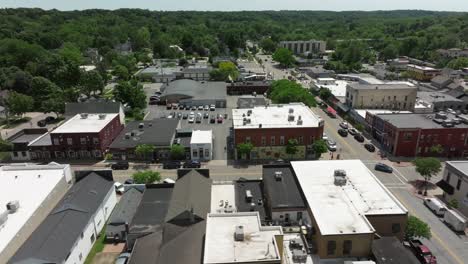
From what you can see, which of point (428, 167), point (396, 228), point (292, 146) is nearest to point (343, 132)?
point (292, 146)

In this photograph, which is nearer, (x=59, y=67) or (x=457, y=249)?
(x=457, y=249)

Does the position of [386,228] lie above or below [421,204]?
above

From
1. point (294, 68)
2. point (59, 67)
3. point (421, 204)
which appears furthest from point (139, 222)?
point (294, 68)

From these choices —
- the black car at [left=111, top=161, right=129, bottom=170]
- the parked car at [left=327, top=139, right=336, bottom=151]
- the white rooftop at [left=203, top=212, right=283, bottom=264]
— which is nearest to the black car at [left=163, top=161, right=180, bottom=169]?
the black car at [left=111, top=161, right=129, bottom=170]

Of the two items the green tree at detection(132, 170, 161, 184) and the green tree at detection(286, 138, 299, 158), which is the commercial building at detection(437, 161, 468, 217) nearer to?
the green tree at detection(286, 138, 299, 158)

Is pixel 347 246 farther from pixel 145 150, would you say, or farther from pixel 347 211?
pixel 145 150

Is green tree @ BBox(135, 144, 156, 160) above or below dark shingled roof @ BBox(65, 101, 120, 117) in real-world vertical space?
below

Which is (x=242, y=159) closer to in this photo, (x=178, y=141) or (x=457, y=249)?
(x=178, y=141)

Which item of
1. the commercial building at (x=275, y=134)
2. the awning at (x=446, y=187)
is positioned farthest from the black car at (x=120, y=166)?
the awning at (x=446, y=187)

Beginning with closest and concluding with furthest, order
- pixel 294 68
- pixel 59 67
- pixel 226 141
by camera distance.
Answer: pixel 226 141 < pixel 59 67 < pixel 294 68
